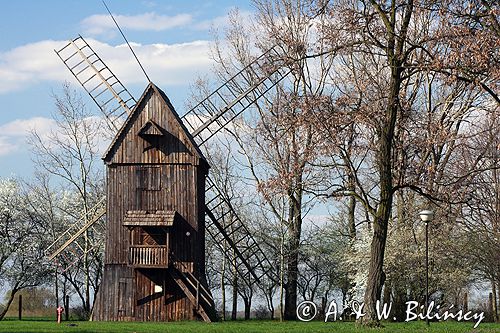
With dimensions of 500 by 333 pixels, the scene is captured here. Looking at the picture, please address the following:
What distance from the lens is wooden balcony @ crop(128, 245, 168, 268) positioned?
123 ft

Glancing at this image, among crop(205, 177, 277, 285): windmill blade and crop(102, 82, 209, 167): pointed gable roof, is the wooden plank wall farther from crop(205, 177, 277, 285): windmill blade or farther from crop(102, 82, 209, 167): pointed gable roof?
crop(205, 177, 277, 285): windmill blade

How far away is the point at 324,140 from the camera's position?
1112 inches

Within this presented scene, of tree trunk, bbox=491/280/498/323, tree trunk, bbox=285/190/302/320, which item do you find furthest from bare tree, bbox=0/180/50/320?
tree trunk, bbox=491/280/498/323

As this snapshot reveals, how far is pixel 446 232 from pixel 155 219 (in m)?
15.2

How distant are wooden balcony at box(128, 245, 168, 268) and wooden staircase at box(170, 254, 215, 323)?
589 mm

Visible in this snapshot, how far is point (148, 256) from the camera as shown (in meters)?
37.8

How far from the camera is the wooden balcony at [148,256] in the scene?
37.6 metres

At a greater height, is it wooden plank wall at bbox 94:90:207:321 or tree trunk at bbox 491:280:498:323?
wooden plank wall at bbox 94:90:207:321

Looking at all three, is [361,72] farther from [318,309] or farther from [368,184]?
[318,309]

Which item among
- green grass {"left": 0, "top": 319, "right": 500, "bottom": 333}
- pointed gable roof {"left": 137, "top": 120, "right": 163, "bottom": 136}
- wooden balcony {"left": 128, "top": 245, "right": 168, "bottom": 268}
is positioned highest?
pointed gable roof {"left": 137, "top": 120, "right": 163, "bottom": 136}

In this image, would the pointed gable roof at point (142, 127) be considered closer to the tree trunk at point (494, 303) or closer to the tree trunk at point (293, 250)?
the tree trunk at point (293, 250)

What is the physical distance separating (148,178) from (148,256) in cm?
366

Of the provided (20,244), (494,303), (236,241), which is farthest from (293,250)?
(20,244)

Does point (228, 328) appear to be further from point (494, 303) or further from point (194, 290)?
point (494, 303)
